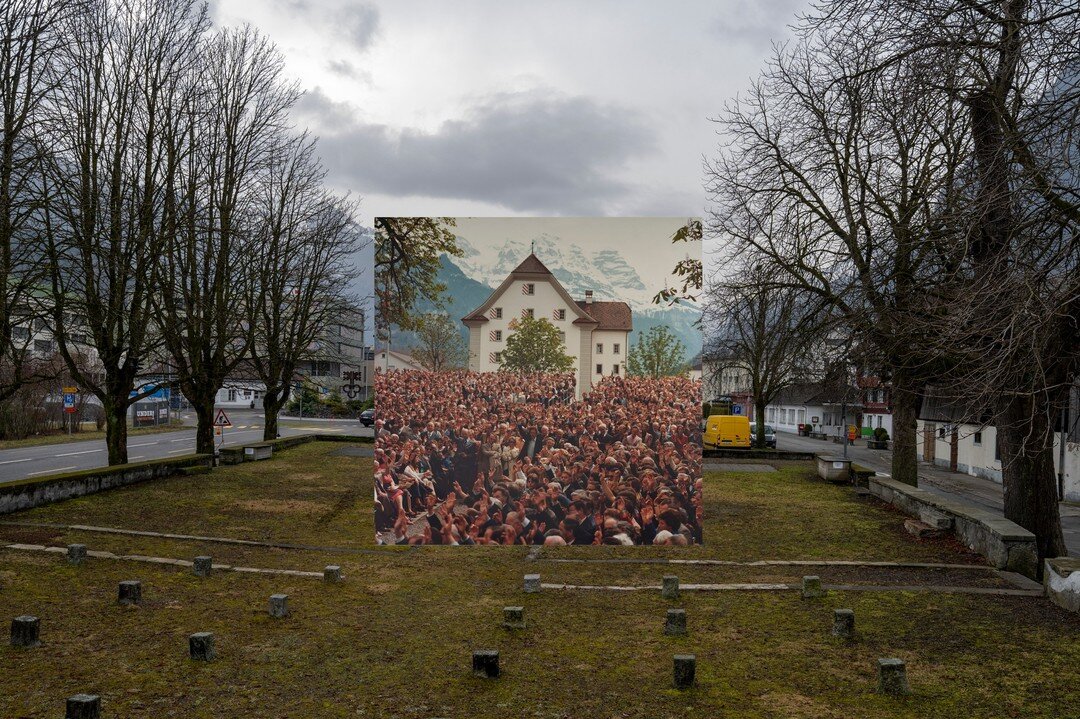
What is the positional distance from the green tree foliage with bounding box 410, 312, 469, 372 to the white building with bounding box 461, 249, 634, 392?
189 millimetres

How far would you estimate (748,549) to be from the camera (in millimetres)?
14320

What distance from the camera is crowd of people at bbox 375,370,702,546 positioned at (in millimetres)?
12703

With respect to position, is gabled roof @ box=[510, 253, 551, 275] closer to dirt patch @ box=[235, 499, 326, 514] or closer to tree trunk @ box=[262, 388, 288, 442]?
dirt patch @ box=[235, 499, 326, 514]

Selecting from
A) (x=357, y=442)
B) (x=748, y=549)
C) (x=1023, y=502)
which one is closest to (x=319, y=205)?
(x=357, y=442)

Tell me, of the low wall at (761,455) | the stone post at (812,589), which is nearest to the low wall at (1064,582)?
the stone post at (812,589)

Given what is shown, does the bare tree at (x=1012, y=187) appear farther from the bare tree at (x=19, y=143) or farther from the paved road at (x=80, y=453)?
the paved road at (x=80, y=453)

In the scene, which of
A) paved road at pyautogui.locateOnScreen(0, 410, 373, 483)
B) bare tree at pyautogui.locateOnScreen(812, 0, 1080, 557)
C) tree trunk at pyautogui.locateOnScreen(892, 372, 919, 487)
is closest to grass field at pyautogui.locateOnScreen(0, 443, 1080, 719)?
bare tree at pyautogui.locateOnScreen(812, 0, 1080, 557)

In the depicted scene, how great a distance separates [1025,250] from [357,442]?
31.0 metres

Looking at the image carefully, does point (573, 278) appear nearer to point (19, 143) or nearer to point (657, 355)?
point (657, 355)

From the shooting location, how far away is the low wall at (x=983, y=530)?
40.3ft

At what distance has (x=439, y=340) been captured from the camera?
13180 mm

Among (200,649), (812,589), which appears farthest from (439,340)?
(812,589)

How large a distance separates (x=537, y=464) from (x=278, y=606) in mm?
4382

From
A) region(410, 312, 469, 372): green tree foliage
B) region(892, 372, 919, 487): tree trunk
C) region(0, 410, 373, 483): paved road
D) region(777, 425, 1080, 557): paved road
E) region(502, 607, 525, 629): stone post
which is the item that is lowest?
region(777, 425, 1080, 557): paved road
